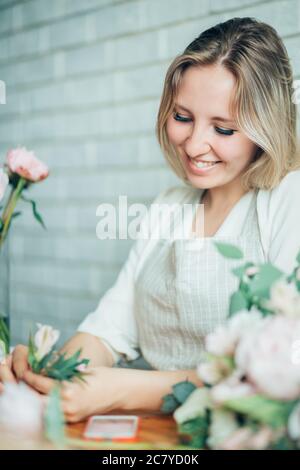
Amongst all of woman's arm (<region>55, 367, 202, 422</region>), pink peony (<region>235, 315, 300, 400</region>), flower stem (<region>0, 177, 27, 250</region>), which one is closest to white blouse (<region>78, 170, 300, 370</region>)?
woman's arm (<region>55, 367, 202, 422</region>)

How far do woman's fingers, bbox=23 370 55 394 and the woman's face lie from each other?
0.48 metres

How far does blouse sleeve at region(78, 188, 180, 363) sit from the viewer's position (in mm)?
1207

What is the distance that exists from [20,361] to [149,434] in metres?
0.26

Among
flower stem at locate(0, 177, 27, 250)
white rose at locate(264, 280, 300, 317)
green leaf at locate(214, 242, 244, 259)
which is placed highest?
flower stem at locate(0, 177, 27, 250)

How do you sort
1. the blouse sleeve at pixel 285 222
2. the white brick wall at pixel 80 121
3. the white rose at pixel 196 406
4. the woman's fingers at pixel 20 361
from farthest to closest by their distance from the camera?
the white brick wall at pixel 80 121 → the blouse sleeve at pixel 285 222 → the woman's fingers at pixel 20 361 → the white rose at pixel 196 406

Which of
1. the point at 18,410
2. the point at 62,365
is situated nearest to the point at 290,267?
the point at 62,365

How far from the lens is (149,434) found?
0.74 metres

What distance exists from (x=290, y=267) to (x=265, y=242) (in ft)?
0.35

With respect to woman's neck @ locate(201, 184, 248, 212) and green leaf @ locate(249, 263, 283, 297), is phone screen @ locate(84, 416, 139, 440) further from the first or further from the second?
woman's neck @ locate(201, 184, 248, 212)

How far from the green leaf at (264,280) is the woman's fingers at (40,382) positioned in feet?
1.14

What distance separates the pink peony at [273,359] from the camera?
52cm

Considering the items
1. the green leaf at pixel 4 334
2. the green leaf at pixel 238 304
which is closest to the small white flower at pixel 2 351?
the green leaf at pixel 4 334

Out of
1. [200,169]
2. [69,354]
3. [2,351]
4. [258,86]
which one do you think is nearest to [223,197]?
[200,169]

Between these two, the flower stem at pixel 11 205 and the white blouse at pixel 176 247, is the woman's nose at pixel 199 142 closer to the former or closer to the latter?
the white blouse at pixel 176 247
